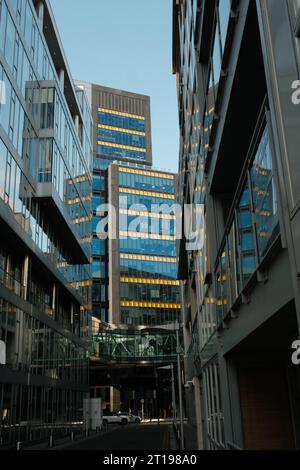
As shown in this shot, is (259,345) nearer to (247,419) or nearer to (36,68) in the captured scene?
(247,419)

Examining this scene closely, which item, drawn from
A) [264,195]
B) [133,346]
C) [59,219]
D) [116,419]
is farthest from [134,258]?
[264,195]

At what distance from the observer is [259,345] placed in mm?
8789

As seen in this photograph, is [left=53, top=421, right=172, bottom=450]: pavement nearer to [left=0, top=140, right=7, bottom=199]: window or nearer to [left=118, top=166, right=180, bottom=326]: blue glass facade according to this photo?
[left=0, top=140, right=7, bottom=199]: window

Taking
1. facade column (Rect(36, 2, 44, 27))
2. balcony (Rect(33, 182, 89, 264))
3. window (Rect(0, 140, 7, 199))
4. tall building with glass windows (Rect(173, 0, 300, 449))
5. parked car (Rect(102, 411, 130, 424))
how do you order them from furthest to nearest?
parked car (Rect(102, 411, 130, 424)) → facade column (Rect(36, 2, 44, 27)) → balcony (Rect(33, 182, 89, 264)) → window (Rect(0, 140, 7, 199)) → tall building with glass windows (Rect(173, 0, 300, 449))

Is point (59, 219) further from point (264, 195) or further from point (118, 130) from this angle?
point (118, 130)

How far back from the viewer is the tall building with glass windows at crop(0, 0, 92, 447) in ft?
83.6

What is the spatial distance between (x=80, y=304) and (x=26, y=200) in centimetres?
1780

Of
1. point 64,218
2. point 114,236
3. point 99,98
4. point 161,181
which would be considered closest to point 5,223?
point 64,218

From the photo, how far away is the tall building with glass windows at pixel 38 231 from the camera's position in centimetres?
2548

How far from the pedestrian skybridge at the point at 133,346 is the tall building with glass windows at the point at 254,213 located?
6632 cm

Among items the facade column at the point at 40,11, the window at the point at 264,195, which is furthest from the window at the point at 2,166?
the window at the point at 264,195

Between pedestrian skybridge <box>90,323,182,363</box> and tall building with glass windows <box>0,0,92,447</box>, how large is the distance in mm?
34553

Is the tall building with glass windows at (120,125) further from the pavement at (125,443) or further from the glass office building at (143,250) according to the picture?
the pavement at (125,443)

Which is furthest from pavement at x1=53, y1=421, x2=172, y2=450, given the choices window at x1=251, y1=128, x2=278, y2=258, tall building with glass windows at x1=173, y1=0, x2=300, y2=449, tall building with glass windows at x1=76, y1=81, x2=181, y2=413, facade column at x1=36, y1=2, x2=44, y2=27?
tall building with glass windows at x1=76, y1=81, x2=181, y2=413
